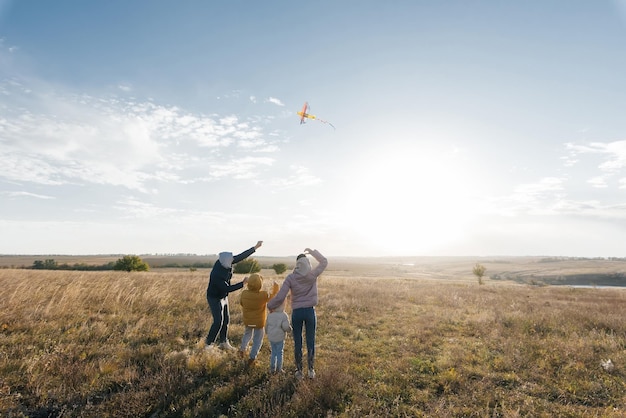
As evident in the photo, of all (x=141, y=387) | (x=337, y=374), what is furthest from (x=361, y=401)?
(x=141, y=387)

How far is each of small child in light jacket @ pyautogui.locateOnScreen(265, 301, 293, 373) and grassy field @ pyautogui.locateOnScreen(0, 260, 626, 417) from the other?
46 cm

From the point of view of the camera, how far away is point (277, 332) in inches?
277

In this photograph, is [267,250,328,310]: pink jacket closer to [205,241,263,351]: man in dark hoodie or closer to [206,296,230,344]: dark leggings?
[205,241,263,351]: man in dark hoodie

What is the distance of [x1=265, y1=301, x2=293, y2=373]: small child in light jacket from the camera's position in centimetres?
705

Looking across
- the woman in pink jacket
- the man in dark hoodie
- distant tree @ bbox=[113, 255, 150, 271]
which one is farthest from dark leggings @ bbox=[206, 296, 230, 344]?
distant tree @ bbox=[113, 255, 150, 271]

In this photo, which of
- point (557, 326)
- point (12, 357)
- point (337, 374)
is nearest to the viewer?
point (337, 374)

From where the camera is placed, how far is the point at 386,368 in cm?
811

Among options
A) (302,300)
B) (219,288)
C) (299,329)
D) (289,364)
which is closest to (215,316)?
(219,288)

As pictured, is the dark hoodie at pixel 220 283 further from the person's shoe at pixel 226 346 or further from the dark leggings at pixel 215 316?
the person's shoe at pixel 226 346

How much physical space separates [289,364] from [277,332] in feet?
4.75

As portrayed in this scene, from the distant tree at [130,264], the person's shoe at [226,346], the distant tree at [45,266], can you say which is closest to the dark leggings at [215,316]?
the person's shoe at [226,346]

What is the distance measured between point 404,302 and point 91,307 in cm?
1516

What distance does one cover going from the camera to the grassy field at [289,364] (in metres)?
5.79

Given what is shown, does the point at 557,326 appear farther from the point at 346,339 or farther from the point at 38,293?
the point at 38,293
